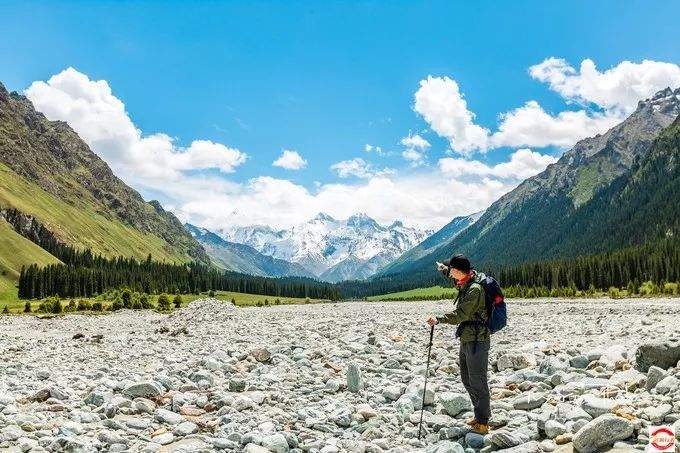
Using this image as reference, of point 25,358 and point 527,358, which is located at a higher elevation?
point 527,358

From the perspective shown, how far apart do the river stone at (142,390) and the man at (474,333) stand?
912 cm

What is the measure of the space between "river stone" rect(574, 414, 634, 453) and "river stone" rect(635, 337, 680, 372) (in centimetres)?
629

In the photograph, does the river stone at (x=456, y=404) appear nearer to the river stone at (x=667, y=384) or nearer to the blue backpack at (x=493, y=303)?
the blue backpack at (x=493, y=303)

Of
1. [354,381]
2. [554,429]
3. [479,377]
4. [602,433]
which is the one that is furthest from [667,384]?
[354,381]

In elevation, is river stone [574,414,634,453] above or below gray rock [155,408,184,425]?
above

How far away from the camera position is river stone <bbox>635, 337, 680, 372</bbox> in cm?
1457

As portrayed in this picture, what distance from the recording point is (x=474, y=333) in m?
12.1

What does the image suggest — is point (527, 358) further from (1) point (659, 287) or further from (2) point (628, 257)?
(2) point (628, 257)

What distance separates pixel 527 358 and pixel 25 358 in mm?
26912

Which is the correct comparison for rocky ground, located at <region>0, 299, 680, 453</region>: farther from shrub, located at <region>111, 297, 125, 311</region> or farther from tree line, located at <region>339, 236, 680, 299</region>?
tree line, located at <region>339, 236, 680, 299</region>

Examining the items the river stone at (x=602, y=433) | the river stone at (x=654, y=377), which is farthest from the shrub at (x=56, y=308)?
the river stone at (x=602, y=433)

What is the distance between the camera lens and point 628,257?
507ft


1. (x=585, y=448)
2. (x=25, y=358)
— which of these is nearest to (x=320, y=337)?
(x=25, y=358)

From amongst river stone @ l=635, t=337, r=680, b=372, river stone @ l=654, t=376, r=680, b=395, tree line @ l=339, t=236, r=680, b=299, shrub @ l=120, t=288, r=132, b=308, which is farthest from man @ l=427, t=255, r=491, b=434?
tree line @ l=339, t=236, r=680, b=299
